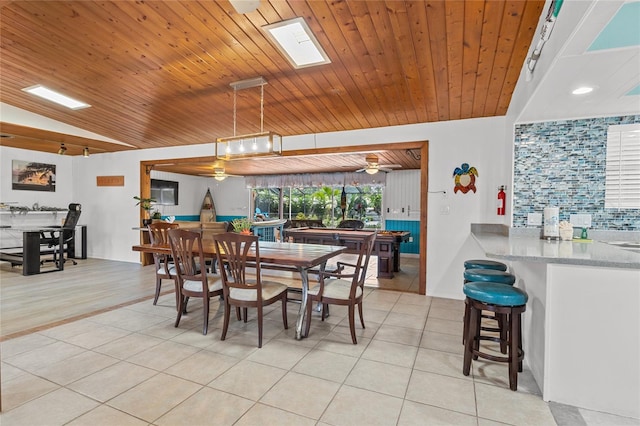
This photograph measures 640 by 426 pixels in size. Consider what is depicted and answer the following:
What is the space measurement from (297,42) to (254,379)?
2.64 meters

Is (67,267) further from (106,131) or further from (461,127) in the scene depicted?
(461,127)

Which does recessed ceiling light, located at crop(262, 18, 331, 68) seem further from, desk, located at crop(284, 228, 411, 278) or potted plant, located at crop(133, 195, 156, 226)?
potted plant, located at crop(133, 195, 156, 226)

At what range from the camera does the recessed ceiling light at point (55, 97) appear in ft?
12.6

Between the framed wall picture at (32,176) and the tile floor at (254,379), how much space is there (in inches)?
222

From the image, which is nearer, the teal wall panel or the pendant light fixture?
the pendant light fixture

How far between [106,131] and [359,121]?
4491 mm

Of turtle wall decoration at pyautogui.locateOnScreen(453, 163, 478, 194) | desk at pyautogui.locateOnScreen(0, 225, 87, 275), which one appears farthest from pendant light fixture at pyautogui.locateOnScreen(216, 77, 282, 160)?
desk at pyautogui.locateOnScreen(0, 225, 87, 275)

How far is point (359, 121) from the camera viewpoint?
174 inches

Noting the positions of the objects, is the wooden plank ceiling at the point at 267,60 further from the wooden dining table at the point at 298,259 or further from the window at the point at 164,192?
the window at the point at 164,192

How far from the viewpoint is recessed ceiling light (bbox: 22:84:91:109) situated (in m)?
3.85

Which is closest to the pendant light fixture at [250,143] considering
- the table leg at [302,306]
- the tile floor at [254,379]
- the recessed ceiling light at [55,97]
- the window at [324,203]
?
the table leg at [302,306]

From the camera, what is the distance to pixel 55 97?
407 centimetres

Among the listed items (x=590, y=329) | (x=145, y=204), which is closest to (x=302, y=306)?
(x=590, y=329)

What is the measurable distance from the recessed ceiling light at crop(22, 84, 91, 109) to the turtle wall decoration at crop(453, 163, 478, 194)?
17.0 feet
